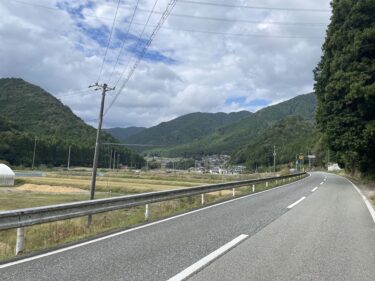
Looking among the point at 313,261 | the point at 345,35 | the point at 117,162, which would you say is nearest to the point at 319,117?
the point at 345,35

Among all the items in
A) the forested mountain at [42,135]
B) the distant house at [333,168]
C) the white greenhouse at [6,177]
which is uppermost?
the forested mountain at [42,135]

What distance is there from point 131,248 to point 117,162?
181887 millimetres

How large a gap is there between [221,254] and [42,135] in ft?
546

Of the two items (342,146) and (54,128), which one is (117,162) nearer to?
(54,128)

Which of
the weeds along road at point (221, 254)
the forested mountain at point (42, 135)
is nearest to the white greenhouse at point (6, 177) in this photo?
the weeds along road at point (221, 254)

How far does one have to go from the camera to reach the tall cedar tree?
2768 cm

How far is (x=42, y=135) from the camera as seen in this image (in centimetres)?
16212

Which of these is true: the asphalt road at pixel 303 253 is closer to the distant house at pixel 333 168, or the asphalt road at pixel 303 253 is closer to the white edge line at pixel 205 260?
the white edge line at pixel 205 260

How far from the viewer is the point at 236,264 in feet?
21.4

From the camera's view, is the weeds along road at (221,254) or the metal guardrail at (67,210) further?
the metal guardrail at (67,210)

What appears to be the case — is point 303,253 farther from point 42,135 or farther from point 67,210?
point 42,135

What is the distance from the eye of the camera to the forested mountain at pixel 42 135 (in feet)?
435

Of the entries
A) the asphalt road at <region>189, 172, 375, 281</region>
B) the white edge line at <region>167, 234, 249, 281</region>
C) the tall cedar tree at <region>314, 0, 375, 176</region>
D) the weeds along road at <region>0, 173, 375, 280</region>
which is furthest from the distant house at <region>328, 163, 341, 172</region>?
the white edge line at <region>167, 234, 249, 281</region>

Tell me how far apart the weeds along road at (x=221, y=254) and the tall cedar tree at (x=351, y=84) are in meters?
18.1
